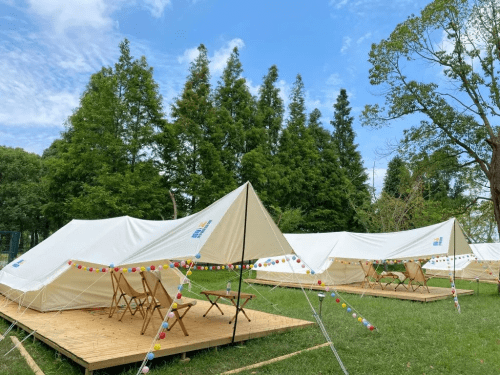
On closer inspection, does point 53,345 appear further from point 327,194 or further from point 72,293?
point 327,194

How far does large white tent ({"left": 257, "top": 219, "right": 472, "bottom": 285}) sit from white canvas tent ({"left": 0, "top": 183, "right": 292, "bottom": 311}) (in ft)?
11.7

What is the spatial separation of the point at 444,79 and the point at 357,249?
6772 mm

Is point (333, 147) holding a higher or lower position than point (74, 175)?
higher

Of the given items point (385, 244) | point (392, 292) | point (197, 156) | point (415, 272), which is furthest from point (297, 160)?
point (392, 292)

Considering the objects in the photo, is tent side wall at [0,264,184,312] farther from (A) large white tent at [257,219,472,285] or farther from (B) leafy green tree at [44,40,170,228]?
(B) leafy green tree at [44,40,170,228]

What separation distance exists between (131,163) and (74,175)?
2.63m

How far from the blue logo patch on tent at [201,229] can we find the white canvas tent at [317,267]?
25.3 feet

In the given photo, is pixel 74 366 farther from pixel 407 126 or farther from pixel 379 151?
pixel 407 126

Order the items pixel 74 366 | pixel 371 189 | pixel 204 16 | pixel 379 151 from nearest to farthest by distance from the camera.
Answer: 1. pixel 74 366
2. pixel 204 16
3. pixel 379 151
4. pixel 371 189

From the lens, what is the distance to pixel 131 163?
63.2ft

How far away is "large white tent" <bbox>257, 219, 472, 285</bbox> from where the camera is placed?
36.0 ft

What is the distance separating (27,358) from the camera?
5.04 metres

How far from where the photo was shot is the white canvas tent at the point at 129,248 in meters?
5.61

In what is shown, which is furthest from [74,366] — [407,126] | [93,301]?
[407,126]
